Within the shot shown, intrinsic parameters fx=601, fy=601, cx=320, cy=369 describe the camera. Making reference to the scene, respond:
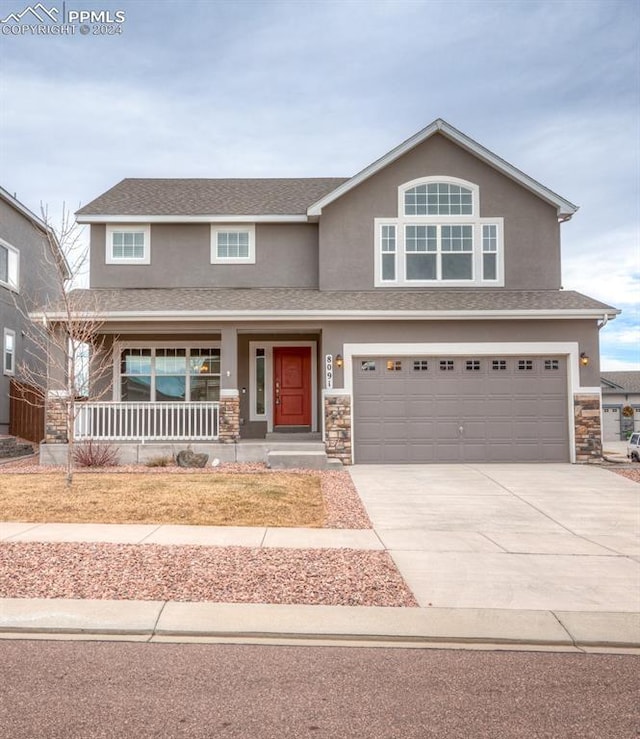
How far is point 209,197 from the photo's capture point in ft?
59.9

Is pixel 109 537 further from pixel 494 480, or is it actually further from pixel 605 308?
pixel 605 308

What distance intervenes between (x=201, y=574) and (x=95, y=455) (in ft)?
28.6

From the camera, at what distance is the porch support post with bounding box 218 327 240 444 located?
48.0ft

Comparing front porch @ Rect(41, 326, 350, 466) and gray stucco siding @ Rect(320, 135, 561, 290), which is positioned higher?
gray stucco siding @ Rect(320, 135, 561, 290)

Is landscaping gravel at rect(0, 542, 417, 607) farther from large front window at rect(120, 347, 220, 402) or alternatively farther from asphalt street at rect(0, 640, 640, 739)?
large front window at rect(120, 347, 220, 402)

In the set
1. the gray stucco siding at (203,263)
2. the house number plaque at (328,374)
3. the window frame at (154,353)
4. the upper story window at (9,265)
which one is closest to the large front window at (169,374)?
the window frame at (154,353)

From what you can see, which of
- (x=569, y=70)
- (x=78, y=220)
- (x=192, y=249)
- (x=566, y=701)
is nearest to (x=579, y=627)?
(x=566, y=701)

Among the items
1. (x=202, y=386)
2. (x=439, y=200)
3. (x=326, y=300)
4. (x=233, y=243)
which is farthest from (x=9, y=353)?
(x=439, y=200)

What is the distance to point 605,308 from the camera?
47.4 feet

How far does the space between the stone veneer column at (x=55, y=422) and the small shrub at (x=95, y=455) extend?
2.09 feet

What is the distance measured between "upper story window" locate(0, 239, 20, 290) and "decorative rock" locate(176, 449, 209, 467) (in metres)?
9.75

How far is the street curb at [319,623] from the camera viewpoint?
484 cm

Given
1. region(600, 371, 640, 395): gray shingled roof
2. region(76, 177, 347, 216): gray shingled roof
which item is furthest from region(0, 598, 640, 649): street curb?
region(600, 371, 640, 395): gray shingled roof

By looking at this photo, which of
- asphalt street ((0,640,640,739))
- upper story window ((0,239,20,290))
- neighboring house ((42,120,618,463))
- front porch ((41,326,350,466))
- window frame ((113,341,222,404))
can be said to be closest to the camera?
asphalt street ((0,640,640,739))
